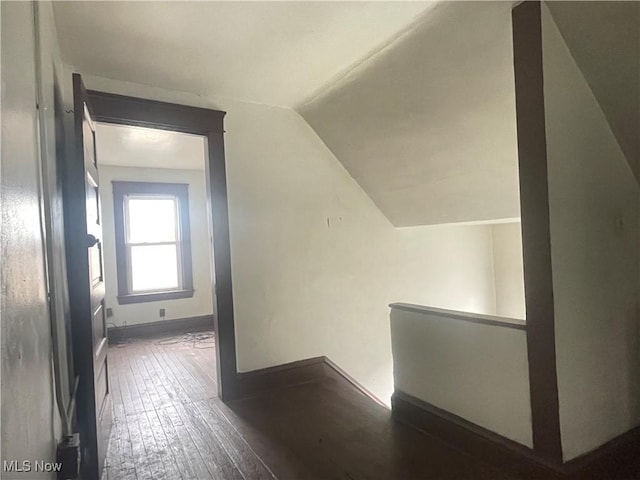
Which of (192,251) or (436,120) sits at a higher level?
(436,120)

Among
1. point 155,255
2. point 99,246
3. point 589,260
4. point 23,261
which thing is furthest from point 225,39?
point 155,255

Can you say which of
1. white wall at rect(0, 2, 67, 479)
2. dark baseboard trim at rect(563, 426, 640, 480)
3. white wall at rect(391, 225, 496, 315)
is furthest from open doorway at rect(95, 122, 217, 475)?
dark baseboard trim at rect(563, 426, 640, 480)

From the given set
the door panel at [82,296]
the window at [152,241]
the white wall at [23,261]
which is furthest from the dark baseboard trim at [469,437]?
the window at [152,241]

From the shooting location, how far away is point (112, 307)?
17.1 feet

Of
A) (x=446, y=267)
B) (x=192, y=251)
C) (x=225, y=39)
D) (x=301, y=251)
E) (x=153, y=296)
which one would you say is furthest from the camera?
(x=192, y=251)

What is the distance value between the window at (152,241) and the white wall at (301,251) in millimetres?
2979

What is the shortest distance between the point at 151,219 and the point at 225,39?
13.3 feet

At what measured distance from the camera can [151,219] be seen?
5.64 metres

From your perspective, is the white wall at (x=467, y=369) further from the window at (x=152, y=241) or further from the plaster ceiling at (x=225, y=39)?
the window at (x=152, y=241)

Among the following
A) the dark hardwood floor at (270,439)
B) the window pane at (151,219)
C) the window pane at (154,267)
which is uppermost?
the window pane at (151,219)

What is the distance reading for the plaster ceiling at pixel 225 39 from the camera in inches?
75.9

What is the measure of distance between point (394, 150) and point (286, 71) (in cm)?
103

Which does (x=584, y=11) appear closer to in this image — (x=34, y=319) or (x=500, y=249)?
(x=34, y=319)

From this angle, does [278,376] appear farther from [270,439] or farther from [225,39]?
[225,39]
